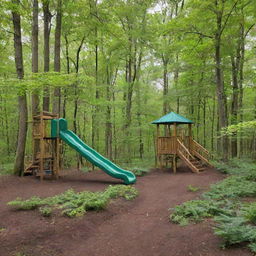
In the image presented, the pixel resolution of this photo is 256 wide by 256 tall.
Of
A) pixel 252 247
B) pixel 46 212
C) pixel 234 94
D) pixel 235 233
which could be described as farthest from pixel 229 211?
pixel 234 94

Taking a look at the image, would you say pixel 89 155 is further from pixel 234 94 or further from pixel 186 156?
pixel 234 94

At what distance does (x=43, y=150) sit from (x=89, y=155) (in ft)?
6.95

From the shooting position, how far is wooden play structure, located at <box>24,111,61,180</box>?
9.78 m

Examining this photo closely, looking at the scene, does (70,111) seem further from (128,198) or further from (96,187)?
(128,198)

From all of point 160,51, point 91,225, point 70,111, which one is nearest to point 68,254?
point 91,225

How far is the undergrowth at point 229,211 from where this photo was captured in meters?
3.41

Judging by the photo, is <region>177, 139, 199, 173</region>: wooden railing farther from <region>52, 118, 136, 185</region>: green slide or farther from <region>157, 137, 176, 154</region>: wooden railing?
<region>52, 118, 136, 185</region>: green slide

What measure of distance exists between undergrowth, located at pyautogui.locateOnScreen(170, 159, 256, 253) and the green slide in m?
3.56

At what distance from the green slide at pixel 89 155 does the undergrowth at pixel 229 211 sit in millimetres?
3561

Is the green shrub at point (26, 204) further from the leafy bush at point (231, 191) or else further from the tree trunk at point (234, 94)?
the tree trunk at point (234, 94)

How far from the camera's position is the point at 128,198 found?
22.6 ft

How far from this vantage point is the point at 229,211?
184 inches

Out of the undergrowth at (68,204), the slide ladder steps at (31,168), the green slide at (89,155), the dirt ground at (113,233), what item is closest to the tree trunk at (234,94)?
the green slide at (89,155)

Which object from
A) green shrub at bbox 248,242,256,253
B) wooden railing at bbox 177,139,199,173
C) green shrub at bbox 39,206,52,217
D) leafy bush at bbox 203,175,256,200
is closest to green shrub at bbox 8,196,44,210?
green shrub at bbox 39,206,52,217
